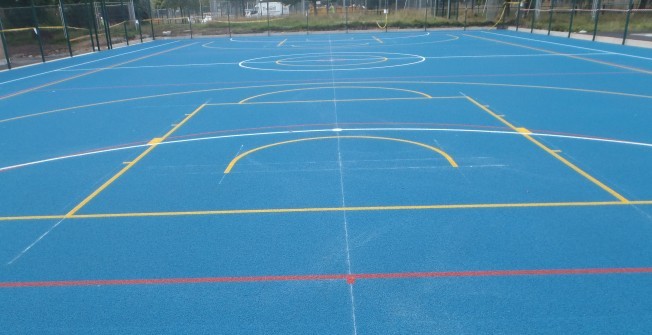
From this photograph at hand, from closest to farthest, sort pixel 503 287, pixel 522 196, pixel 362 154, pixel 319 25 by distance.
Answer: pixel 503 287, pixel 522 196, pixel 362 154, pixel 319 25

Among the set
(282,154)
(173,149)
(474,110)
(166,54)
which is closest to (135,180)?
(173,149)

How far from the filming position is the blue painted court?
392 centimetres

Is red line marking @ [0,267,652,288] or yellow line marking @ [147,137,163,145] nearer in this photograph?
red line marking @ [0,267,652,288]

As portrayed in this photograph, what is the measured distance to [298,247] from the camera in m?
4.88

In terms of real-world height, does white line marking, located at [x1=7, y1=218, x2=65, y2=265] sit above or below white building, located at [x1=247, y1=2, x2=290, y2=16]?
below

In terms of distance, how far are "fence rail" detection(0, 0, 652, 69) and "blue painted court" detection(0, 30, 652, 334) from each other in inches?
530

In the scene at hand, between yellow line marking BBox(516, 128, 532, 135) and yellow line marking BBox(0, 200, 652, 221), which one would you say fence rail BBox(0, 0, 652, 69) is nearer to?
yellow line marking BBox(516, 128, 532, 135)

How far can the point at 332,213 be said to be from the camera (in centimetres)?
563

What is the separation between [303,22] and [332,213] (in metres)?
35.2

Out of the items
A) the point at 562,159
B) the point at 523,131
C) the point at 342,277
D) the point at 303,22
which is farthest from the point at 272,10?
the point at 342,277

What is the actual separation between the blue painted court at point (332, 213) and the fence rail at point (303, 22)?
44.2ft

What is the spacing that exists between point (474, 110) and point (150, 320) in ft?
27.6

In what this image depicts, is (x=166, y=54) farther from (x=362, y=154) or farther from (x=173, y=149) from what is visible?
(x=362, y=154)

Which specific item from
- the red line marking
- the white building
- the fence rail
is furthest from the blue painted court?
the white building
